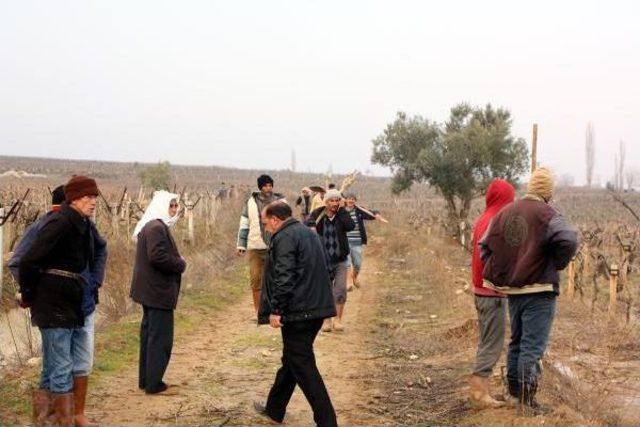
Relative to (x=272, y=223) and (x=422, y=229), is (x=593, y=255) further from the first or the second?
(x=422, y=229)

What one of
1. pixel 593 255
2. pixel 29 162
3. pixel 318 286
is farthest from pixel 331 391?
pixel 29 162

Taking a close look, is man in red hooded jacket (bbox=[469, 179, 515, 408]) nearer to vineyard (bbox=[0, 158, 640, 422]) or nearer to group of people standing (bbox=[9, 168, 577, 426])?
group of people standing (bbox=[9, 168, 577, 426])

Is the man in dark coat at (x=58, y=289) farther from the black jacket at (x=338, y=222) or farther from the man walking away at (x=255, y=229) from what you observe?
the black jacket at (x=338, y=222)

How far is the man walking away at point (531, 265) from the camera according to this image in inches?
222

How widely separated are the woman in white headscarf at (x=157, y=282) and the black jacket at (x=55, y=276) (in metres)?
1.35

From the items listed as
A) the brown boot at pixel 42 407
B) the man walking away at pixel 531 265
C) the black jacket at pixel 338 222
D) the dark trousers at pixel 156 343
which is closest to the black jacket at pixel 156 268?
the dark trousers at pixel 156 343

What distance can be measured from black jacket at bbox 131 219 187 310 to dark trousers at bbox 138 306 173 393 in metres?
0.11

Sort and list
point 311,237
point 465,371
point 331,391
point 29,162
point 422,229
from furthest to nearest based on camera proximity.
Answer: point 29,162
point 422,229
point 465,371
point 331,391
point 311,237

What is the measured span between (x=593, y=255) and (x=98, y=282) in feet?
46.3

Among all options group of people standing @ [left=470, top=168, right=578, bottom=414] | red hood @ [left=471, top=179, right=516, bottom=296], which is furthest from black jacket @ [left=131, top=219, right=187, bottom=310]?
group of people standing @ [left=470, top=168, right=578, bottom=414]

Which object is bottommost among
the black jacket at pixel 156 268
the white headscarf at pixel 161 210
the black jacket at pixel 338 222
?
the black jacket at pixel 156 268

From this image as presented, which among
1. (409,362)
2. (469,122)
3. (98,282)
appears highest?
(469,122)

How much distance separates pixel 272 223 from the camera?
5.85m

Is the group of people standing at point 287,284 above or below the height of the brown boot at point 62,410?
above
